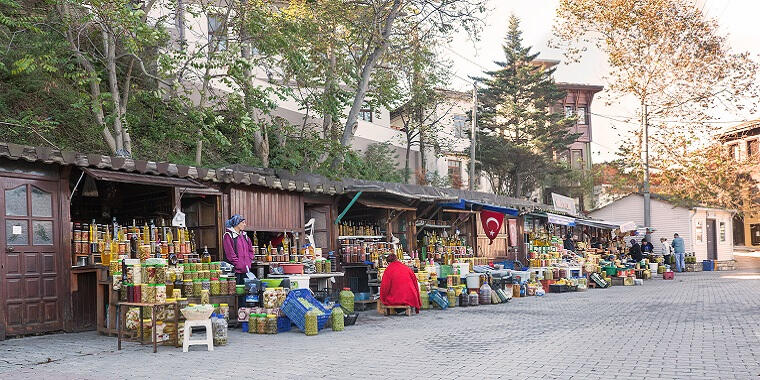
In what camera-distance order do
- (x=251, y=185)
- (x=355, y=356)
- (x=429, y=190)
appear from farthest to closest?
(x=429, y=190) → (x=251, y=185) → (x=355, y=356)

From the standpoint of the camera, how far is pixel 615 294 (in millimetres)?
18609

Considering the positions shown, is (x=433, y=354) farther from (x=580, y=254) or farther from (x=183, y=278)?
(x=580, y=254)

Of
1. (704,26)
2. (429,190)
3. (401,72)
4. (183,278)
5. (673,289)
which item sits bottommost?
(673,289)

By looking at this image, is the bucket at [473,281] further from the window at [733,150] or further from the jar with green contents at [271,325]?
the window at [733,150]

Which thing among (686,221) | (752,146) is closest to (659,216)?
(686,221)

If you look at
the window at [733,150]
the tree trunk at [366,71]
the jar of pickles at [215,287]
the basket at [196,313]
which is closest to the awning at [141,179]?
the jar of pickles at [215,287]

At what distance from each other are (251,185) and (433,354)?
251 inches

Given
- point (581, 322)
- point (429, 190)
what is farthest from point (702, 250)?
point (581, 322)

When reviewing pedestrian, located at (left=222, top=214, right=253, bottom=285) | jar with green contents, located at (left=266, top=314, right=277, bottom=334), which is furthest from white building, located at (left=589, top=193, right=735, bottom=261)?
jar with green contents, located at (left=266, top=314, right=277, bottom=334)

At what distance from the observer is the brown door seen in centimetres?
968

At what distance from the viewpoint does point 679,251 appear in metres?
30.2

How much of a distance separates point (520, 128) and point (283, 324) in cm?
2852

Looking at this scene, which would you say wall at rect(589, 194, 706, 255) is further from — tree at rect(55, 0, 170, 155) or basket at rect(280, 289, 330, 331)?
basket at rect(280, 289, 330, 331)

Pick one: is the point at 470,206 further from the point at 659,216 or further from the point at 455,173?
the point at 455,173
